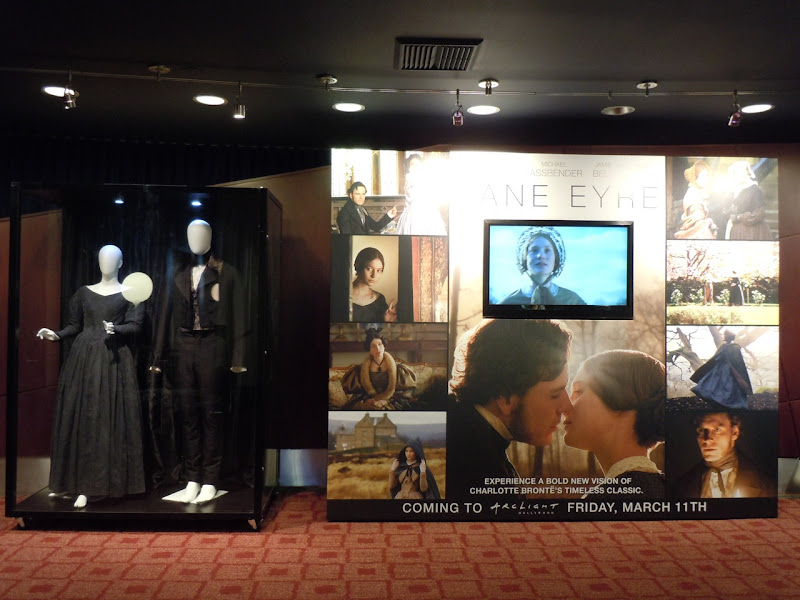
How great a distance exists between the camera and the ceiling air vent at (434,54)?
3321 mm

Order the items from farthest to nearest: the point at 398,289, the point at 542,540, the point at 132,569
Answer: the point at 398,289 → the point at 542,540 → the point at 132,569

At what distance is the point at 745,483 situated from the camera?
4.60 m

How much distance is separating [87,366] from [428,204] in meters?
2.38

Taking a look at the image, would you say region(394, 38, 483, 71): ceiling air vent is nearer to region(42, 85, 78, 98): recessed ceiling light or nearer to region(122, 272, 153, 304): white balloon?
region(42, 85, 78, 98): recessed ceiling light

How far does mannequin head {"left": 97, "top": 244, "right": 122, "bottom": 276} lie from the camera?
432 cm

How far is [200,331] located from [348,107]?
1.70m

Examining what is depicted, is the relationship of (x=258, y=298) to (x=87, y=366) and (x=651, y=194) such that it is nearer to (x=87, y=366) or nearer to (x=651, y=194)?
(x=87, y=366)

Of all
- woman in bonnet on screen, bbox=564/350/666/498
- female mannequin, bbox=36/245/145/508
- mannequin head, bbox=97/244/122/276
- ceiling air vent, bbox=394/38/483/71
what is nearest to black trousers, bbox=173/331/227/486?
female mannequin, bbox=36/245/145/508

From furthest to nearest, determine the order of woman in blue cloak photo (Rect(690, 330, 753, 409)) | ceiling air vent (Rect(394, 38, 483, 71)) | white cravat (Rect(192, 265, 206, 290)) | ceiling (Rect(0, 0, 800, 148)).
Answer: woman in blue cloak photo (Rect(690, 330, 753, 409)) < white cravat (Rect(192, 265, 206, 290)) < ceiling air vent (Rect(394, 38, 483, 71)) < ceiling (Rect(0, 0, 800, 148))

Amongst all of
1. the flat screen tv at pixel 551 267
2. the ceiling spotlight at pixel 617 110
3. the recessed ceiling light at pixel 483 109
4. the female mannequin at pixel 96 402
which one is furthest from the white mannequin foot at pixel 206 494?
the ceiling spotlight at pixel 617 110

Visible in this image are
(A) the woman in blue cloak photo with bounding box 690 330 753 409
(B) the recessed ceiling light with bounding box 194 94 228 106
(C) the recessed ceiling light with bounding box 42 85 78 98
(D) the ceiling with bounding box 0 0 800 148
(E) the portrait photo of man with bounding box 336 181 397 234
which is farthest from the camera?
(A) the woman in blue cloak photo with bounding box 690 330 753 409

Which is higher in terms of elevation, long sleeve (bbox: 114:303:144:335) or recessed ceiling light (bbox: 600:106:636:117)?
recessed ceiling light (bbox: 600:106:636:117)

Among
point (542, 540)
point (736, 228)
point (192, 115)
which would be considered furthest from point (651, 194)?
point (192, 115)

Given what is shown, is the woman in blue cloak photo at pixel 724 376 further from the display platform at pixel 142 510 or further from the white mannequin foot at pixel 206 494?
the white mannequin foot at pixel 206 494
